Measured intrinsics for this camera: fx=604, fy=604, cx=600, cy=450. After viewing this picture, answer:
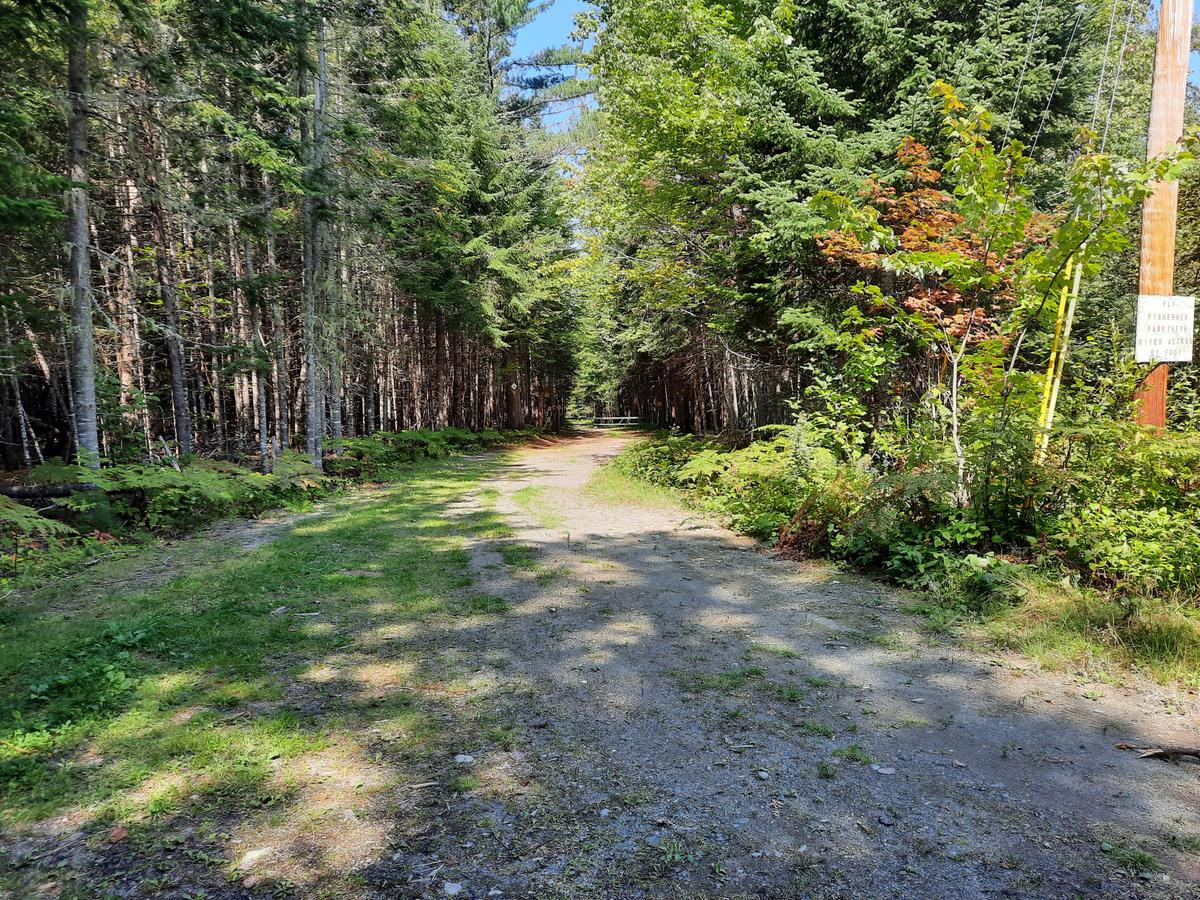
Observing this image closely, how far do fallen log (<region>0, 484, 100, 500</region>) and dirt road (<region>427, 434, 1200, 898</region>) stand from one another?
21.0ft

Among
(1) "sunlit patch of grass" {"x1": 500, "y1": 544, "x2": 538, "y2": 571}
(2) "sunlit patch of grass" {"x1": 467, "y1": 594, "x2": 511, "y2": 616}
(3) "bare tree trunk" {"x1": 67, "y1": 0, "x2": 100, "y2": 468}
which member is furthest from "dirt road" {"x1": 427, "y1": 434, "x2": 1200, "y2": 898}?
(3) "bare tree trunk" {"x1": 67, "y1": 0, "x2": 100, "y2": 468}

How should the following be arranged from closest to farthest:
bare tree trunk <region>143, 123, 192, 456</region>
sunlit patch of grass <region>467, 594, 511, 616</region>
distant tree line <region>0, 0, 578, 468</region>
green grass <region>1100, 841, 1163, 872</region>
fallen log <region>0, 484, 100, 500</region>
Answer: green grass <region>1100, 841, 1163, 872</region> → sunlit patch of grass <region>467, 594, 511, 616</region> → fallen log <region>0, 484, 100, 500</region> → distant tree line <region>0, 0, 578, 468</region> → bare tree trunk <region>143, 123, 192, 456</region>

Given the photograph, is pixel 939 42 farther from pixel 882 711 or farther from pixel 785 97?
pixel 882 711

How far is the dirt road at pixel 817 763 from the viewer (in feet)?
7.04

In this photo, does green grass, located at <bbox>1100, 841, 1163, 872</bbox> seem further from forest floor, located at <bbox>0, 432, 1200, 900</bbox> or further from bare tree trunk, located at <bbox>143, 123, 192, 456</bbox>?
bare tree trunk, located at <bbox>143, 123, 192, 456</bbox>

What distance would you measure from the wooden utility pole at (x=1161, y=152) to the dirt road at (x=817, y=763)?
312 cm

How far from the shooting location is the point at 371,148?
1305 centimetres

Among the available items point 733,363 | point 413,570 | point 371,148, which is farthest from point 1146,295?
point 371,148

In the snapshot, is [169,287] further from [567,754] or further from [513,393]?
[513,393]

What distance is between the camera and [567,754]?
9.63 ft

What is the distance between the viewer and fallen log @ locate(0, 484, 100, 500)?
7.60 m

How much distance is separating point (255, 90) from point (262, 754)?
10.6m

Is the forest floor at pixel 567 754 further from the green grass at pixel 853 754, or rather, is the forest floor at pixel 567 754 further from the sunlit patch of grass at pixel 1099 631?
the sunlit patch of grass at pixel 1099 631

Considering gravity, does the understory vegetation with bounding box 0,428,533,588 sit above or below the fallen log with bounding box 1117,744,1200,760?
above
